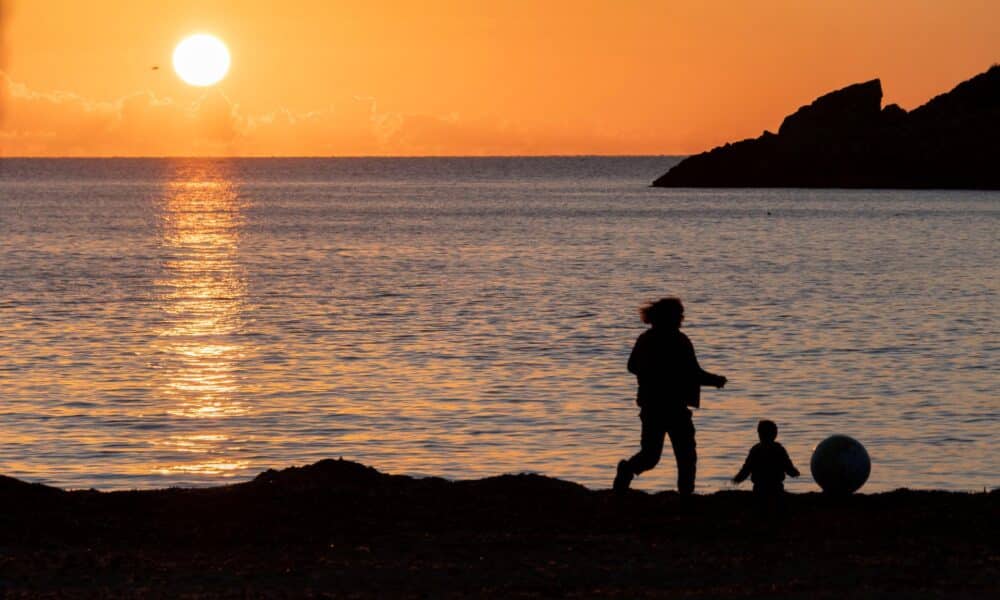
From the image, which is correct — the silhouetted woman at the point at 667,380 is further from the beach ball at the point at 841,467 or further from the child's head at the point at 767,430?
the beach ball at the point at 841,467

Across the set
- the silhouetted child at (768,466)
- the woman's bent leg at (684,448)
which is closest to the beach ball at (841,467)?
the silhouetted child at (768,466)

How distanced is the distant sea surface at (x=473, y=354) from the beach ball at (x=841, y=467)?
11.1 feet

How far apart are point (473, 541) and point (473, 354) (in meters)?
19.3

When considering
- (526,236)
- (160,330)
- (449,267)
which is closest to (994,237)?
(526,236)

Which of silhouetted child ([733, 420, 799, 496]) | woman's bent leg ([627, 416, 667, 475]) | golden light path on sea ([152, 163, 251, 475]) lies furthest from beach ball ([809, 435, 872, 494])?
golden light path on sea ([152, 163, 251, 475])

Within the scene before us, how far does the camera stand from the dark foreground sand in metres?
10.3

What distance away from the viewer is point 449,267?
205ft

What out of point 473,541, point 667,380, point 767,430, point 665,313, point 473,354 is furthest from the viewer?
point 473,354

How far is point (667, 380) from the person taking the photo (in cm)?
1228

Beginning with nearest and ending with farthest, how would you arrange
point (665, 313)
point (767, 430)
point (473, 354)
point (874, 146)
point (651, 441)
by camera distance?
point (665, 313) → point (651, 441) → point (767, 430) → point (473, 354) → point (874, 146)

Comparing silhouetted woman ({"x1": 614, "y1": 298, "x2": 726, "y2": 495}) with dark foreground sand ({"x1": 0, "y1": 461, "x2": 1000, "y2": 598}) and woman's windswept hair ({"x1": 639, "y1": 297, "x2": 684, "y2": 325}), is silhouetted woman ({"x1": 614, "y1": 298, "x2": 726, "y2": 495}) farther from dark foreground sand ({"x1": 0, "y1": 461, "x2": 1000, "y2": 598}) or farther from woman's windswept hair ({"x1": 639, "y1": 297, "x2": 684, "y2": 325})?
dark foreground sand ({"x1": 0, "y1": 461, "x2": 1000, "y2": 598})

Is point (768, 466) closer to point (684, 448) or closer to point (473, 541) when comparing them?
point (684, 448)

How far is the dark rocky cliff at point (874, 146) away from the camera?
176 metres

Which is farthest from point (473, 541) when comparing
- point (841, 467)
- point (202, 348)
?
point (202, 348)
